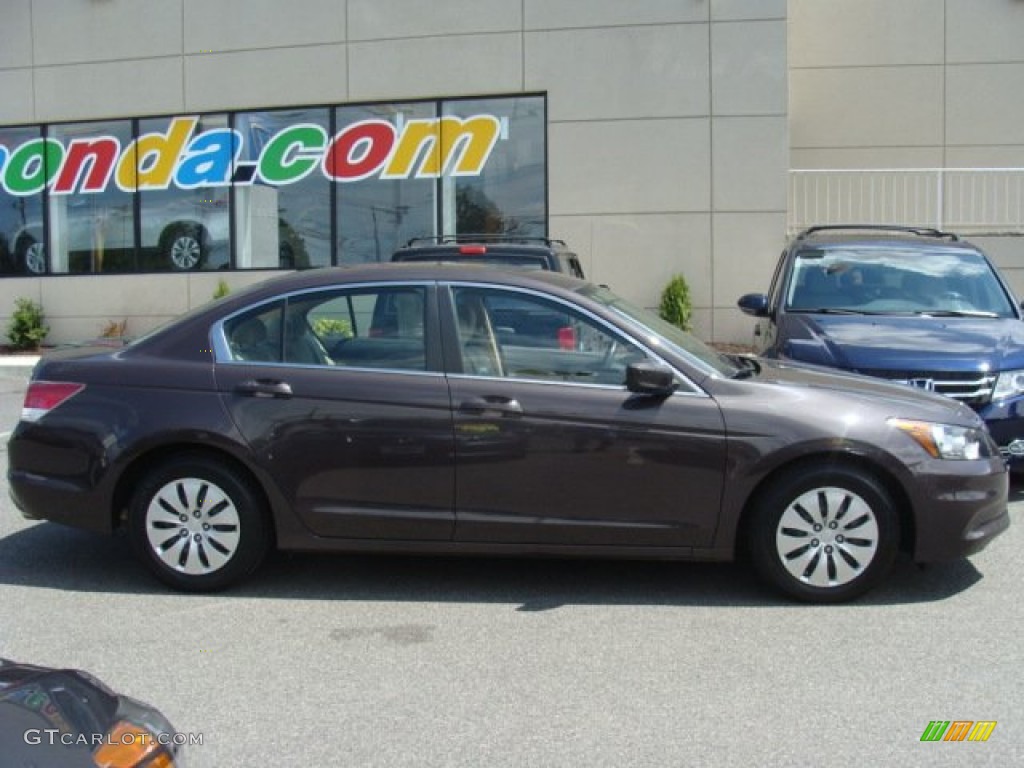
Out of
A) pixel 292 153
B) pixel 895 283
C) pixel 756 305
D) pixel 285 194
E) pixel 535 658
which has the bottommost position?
pixel 535 658

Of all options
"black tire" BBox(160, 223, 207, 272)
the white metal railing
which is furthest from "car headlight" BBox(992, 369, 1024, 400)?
"black tire" BBox(160, 223, 207, 272)

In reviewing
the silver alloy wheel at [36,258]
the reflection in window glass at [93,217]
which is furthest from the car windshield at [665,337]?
the silver alloy wheel at [36,258]

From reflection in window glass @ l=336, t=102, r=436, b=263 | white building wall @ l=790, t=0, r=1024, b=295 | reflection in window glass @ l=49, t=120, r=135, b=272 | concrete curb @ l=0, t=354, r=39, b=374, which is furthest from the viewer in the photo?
reflection in window glass @ l=49, t=120, r=135, b=272

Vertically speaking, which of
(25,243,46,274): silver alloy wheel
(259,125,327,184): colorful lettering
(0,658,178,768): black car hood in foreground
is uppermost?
(259,125,327,184): colorful lettering

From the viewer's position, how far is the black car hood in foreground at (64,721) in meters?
2.23

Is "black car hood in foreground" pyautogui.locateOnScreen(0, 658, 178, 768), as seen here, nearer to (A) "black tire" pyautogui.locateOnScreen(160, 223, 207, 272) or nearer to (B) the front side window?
(B) the front side window

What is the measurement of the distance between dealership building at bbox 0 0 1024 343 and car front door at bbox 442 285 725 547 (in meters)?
10.4

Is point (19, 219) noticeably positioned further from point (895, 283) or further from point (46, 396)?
point (895, 283)

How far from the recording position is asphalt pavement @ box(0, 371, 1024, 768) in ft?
12.1

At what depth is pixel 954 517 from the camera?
5023 millimetres

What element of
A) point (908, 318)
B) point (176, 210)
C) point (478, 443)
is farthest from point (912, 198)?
point (478, 443)

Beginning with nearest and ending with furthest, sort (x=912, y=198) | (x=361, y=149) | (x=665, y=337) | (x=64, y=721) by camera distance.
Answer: (x=64, y=721) < (x=665, y=337) < (x=912, y=198) < (x=361, y=149)

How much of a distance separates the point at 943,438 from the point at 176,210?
48.5 ft

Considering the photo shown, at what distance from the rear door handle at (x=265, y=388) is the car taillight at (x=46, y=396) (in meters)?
0.88
